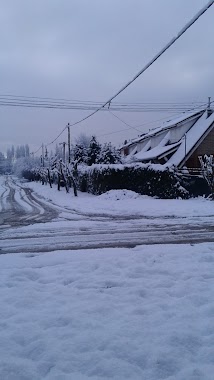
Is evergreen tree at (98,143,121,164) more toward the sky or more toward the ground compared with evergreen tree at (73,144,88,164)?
more toward the ground

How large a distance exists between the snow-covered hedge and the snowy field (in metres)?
14.1

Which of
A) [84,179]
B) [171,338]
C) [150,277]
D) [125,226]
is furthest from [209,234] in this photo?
[84,179]

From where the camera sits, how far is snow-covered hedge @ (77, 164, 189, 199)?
20516mm

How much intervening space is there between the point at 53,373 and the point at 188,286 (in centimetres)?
277

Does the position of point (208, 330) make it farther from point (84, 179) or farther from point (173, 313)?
point (84, 179)

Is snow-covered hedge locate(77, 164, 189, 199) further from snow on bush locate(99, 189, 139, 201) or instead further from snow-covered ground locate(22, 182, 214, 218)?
snow on bush locate(99, 189, 139, 201)

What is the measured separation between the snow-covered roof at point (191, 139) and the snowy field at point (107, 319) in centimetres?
2379

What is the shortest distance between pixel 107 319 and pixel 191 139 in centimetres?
2848

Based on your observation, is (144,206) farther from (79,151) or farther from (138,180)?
(79,151)

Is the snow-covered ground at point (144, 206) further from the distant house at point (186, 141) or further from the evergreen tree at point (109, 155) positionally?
the evergreen tree at point (109, 155)

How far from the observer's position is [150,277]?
557cm

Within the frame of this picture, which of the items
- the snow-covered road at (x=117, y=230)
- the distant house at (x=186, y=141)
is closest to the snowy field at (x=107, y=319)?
the snow-covered road at (x=117, y=230)

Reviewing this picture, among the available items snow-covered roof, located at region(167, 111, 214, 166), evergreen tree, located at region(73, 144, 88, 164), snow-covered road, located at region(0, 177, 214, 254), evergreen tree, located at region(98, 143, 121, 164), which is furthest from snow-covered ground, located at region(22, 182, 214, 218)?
evergreen tree, located at region(73, 144, 88, 164)

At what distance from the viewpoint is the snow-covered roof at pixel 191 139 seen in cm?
2948
